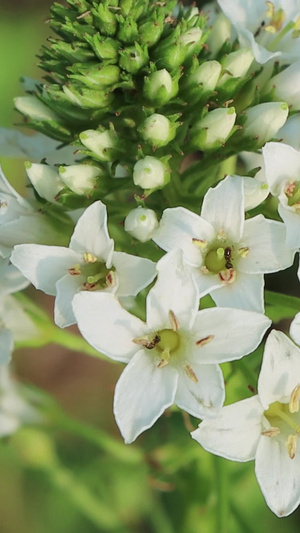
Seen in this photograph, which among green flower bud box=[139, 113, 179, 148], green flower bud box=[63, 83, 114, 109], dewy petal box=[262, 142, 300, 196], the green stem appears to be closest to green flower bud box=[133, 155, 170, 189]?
green flower bud box=[139, 113, 179, 148]

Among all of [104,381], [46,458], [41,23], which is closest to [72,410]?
[104,381]

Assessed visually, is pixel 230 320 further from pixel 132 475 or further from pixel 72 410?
pixel 72 410

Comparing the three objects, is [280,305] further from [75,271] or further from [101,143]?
[101,143]

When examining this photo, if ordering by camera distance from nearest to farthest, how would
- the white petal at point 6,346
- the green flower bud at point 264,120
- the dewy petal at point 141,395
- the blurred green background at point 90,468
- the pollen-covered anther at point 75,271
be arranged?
the dewy petal at point 141,395 < the pollen-covered anther at point 75,271 < the green flower bud at point 264,120 < the white petal at point 6,346 < the blurred green background at point 90,468

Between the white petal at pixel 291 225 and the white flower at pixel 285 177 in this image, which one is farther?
the white flower at pixel 285 177

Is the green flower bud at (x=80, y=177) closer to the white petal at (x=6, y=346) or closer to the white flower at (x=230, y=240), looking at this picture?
the white flower at (x=230, y=240)

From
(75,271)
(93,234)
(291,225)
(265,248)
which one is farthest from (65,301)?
(291,225)

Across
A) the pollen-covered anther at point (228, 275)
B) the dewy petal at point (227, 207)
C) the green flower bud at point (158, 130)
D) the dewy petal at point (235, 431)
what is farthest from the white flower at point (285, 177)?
the dewy petal at point (235, 431)

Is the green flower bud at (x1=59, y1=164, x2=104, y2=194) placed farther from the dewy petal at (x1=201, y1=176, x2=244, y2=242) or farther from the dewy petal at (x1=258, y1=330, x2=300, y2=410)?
the dewy petal at (x1=258, y1=330, x2=300, y2=410)
